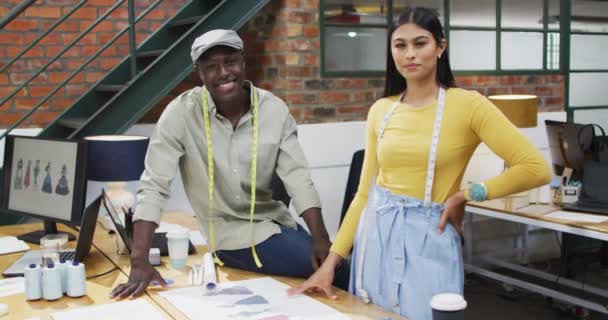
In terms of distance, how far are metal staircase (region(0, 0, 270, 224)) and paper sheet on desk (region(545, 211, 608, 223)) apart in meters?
1.96

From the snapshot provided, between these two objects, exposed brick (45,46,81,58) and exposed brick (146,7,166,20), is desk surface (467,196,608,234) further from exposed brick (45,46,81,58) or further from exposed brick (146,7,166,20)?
exposed brick (45,46,81,58)

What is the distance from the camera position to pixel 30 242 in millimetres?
2936

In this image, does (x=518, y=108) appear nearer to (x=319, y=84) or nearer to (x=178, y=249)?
(x=319, y=84)

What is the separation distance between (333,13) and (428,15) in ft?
8.16

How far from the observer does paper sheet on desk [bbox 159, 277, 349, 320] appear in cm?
183

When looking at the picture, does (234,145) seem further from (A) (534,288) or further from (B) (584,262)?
(B) (584,262)

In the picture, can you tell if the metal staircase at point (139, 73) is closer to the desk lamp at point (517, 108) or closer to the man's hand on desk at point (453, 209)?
the desk lamp at point (517, 108)

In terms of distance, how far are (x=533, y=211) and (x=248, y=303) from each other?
217cm

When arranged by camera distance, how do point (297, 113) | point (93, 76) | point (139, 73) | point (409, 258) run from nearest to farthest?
point (409, 258)
point (139, 73)
point (93, 76)
point (297, 113)

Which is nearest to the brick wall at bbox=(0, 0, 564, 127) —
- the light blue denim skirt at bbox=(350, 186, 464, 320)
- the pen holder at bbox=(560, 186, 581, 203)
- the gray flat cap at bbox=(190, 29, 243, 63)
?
the pen holder at bbox=(560, 186, 581, 203)

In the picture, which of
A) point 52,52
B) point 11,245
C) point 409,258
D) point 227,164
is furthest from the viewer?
point 52,52

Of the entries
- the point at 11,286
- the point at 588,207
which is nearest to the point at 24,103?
the point at 11,286

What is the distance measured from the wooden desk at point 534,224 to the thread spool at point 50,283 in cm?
232

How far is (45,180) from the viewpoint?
2.93 m
